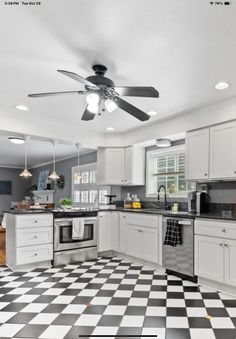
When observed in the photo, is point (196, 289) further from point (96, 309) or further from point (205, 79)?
point (205, 79)

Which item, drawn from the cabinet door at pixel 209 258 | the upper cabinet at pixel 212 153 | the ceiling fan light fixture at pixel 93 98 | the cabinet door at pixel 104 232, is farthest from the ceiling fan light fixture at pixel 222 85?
the cabinet door at pixel 104 232

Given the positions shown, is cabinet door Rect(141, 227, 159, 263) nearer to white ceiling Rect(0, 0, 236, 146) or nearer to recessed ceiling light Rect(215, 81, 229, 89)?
white ceiling Rect(0, 0, 236, 146)

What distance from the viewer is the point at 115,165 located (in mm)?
5242

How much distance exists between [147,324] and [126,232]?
230 centimetres

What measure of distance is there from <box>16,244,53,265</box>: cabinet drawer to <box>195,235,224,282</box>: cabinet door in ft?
7.57

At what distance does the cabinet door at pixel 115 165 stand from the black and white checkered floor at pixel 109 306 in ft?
6.53

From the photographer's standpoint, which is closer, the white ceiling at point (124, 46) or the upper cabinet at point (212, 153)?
the white ceiling at point (124, 46)

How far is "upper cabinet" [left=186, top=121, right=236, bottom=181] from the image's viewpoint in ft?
11.0

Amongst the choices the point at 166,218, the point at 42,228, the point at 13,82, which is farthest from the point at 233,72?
the point at 42,228

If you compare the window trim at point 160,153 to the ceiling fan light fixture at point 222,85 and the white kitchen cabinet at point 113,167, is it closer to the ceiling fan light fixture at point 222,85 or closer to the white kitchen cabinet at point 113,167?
the white kitchen cabinet at point 113,167

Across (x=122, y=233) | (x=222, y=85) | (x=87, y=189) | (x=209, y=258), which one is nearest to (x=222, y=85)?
(x=222, y=85)

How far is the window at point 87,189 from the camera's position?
6648mm

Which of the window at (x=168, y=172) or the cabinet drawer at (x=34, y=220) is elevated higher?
the window at (x=168, y=172)

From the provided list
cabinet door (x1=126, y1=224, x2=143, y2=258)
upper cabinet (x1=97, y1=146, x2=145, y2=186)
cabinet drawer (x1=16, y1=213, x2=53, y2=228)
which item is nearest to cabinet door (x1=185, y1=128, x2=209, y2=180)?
cabinet door (x1=126, y1=224, x2=143, y2=258)
